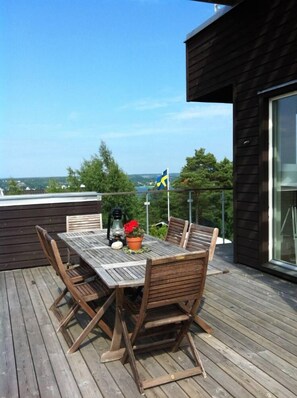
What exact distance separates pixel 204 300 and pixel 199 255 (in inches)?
65.1

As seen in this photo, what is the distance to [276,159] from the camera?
4496 mm

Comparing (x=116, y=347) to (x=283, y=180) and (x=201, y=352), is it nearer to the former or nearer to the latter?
(x=201, y=352)

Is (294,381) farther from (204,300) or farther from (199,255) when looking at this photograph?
(204,300)

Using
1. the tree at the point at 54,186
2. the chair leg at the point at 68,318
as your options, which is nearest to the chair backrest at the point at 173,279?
the chair leg at the point at 68,318

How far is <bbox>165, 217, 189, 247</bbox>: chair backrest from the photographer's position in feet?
11.5

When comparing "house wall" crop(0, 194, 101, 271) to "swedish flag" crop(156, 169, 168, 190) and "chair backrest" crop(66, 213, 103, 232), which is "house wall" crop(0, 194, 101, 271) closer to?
"chair backrest" crop(66, 213, 103, 232)

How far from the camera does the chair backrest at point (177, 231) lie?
3510 millimetres

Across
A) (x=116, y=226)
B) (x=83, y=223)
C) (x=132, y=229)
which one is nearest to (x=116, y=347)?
(x=132, y=229)

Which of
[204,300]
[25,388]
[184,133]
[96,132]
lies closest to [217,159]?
[184,133]

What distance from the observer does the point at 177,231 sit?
3.64 m

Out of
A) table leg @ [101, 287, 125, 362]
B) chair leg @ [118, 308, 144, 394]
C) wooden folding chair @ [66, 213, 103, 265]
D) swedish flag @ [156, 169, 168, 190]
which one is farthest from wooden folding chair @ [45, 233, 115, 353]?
swedish flag @ [156, 169, 168, 190]

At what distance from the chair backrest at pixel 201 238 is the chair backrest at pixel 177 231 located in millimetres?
71

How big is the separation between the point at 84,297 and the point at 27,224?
2789 millimetres

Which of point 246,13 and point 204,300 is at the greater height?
point 246,13
